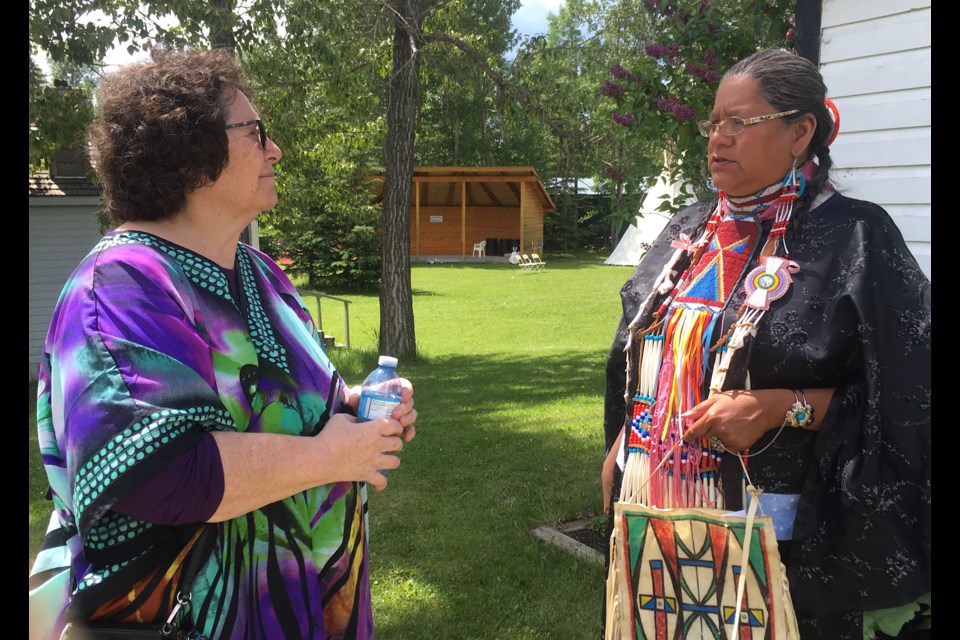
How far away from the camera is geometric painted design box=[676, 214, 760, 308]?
7.52 feet

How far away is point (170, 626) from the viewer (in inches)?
60.6

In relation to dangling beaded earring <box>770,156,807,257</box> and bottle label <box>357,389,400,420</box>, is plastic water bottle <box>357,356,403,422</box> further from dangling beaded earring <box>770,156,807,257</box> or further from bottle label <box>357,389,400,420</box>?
dangling beaded earring <box>770,156,807,257</box>

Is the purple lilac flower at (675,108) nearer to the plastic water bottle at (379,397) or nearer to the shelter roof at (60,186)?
the plastic water bottle at (379,397)

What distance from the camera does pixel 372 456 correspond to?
1758mm

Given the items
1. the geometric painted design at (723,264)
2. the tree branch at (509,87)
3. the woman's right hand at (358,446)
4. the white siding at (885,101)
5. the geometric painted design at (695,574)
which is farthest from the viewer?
the tree branch at (509,87)

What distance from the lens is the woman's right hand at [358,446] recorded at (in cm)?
169

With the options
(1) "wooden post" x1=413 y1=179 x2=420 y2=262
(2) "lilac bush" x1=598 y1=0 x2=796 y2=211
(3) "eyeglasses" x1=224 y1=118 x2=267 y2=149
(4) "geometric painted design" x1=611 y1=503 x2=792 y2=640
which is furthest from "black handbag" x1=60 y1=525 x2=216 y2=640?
(1) "wooden post" x1=413 y1=179 x2=420 y2=262

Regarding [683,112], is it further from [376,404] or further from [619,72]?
[376,404]

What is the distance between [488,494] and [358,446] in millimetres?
3744

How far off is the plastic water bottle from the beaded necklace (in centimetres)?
82

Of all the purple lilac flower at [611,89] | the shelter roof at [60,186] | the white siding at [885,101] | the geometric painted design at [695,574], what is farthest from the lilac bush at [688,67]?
the shelter roof at [60,186]

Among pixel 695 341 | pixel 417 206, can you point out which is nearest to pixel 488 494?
pixel 695 341

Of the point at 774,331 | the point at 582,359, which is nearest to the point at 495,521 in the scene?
the point at 774,331
